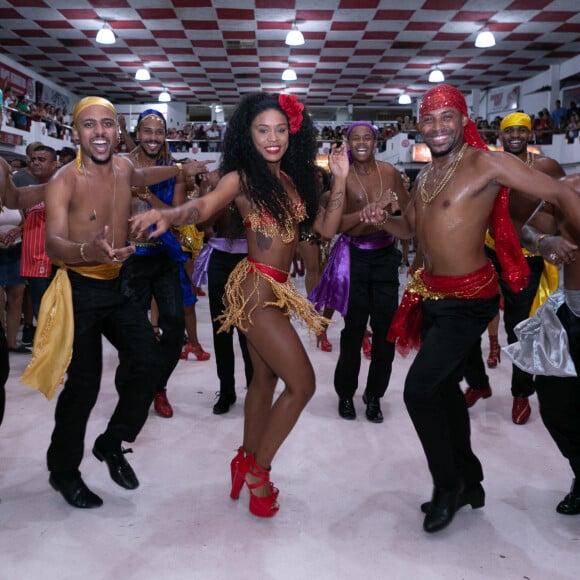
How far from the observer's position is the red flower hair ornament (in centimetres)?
243

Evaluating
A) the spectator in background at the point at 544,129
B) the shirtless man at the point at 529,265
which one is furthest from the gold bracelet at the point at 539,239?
the spectator in background at the point at 544,129

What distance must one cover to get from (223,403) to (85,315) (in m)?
1.43

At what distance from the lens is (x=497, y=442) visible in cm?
330

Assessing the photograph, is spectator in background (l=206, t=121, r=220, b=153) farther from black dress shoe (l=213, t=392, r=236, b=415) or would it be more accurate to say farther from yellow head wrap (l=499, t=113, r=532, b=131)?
black dress shoe (l=213, t=392, r=236, b=415)

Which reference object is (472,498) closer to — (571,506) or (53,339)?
(571,506)

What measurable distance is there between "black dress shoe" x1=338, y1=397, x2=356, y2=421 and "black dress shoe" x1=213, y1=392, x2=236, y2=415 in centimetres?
65

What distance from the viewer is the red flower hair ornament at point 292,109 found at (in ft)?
7.98

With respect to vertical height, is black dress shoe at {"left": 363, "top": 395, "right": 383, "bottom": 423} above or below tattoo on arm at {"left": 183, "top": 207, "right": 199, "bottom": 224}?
below

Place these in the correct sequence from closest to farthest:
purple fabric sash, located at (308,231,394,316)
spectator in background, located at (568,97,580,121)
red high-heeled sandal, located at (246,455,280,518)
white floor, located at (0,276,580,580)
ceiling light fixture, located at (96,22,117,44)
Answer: white floor, located at (0,276,580,580) < red high-heeled sandal, located at (246,455,280,518) < purple fabric sash, located at (308,231,394,316) < ceiling light fixture, located at (96,22,117,44) < spectator in background, located at (568,97,580,121)

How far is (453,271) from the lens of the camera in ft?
8.06

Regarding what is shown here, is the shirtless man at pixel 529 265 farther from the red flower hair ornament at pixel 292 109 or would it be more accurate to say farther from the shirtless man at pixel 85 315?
the shirtless man at pixel 85 315

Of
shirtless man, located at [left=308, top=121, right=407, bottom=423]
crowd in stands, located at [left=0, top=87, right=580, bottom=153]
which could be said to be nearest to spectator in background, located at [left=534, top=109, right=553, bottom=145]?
crowd in stands, located at [left=0, top=87, right=580, bottom=153]

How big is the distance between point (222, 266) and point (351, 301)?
786mm

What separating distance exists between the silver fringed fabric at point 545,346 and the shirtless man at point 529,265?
45.3 inches
